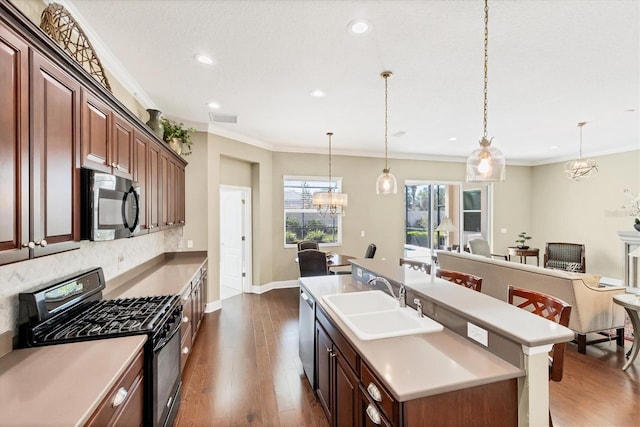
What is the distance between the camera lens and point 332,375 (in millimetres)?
1978

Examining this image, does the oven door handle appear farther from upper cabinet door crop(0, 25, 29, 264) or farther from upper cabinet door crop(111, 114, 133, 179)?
upper cabinet door crop(111, 114, 133, 179)

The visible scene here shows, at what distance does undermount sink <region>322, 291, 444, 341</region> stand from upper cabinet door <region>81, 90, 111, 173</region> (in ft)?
6.02

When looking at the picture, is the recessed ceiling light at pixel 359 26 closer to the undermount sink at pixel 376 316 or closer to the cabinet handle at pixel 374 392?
the undermount sink at pixel 376 316

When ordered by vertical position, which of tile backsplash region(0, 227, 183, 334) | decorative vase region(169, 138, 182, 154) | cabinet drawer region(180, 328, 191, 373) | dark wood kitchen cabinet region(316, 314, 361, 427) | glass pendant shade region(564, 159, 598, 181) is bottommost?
cabinet drawer region(180, 328, 191, 373)

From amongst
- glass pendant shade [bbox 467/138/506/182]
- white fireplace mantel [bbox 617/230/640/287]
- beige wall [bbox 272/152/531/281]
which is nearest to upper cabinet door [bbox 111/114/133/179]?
glass pendant shade [bbox 467/138/506/182]

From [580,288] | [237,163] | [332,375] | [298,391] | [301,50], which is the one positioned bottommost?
[298,391]

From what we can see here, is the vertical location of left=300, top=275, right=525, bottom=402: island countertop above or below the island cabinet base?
above

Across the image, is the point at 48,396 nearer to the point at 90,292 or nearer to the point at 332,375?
the point at 90,292

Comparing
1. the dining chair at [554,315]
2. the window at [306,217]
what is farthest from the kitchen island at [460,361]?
the window at [306,217]

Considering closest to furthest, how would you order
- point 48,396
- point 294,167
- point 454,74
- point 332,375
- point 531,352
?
point 48,396 < point 531,352 < point 332,375 < point 454,74 < point 294,167

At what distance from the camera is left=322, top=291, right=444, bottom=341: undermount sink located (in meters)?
1.72

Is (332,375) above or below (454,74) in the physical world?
below

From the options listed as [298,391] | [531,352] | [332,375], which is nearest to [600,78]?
[531,352]

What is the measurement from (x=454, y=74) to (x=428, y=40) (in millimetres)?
796
